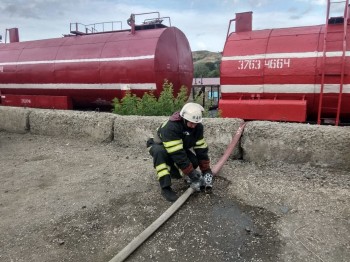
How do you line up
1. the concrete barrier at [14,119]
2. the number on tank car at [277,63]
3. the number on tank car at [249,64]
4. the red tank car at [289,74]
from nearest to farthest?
the red tank car at [289,74] < the number on tank car at [277,63] < the number on tank car at [249,64] < the concrete barrier at [14,119]

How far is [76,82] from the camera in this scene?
8.02 metres

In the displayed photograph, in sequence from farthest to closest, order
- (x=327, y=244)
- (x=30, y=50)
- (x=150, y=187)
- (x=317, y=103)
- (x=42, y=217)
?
(x=30, y=50), (x=317, y=103), (x=150, y=187), (x=42, y=217), (x=327, y=244)

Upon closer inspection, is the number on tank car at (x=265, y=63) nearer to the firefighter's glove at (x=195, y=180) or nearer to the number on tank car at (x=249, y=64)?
the number on tank car at (x=249, y=64)

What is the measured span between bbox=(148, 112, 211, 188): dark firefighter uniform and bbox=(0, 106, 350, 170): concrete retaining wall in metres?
1.13

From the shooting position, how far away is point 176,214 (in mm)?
3531

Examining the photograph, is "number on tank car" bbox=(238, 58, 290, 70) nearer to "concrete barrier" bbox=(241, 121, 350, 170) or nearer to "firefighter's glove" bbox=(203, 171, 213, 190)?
"concrete barrier" bbox=(241, 121, 350, 170)

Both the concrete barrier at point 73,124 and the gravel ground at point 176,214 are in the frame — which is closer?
the gravel ground at point 176,214

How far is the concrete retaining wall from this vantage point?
14.7ft

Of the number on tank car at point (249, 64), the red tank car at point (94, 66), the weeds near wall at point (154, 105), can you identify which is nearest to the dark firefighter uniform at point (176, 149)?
the weeds near wall at point (154, 105)

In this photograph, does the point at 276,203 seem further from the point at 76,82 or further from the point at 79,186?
the point at 76,82

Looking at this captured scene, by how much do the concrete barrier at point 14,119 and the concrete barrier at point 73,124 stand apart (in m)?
0.16

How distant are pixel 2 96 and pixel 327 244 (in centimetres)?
919

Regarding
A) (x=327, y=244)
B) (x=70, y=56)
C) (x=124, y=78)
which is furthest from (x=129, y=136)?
(x=327, y=244)

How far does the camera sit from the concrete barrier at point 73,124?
6477mm
